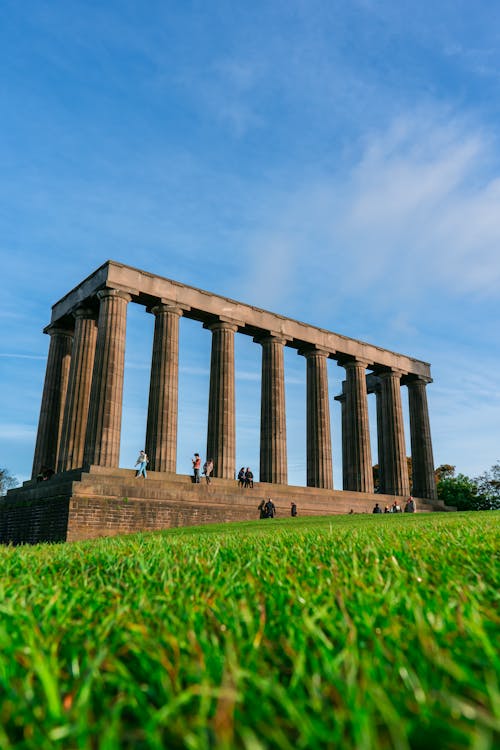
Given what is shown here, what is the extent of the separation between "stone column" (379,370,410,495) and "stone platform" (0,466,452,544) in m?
14.5

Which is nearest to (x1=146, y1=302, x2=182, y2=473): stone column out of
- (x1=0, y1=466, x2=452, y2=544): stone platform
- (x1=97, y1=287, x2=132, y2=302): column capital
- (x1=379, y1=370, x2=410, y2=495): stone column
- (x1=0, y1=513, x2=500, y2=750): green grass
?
(x1=0, y1=466, x2=452, y2=544): stone platform

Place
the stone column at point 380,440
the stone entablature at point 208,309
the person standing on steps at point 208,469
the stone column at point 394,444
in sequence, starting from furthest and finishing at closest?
the stone column at point 380,440 → the stone column at point 394,444 → the stone entablature at point 208,309 → the person standing on steps at point 208,469

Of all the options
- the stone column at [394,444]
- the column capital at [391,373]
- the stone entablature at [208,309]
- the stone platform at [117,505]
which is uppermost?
the stone entablature at [208,309]

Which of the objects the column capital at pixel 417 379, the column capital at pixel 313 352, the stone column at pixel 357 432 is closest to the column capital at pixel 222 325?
the column capital at pixel 313 352

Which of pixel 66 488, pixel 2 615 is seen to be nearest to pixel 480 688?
pixel 2 615

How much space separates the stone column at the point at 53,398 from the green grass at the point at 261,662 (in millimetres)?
38173

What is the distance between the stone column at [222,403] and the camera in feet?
128

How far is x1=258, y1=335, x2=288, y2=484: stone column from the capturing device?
4141 cm

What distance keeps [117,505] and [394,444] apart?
97.4ft

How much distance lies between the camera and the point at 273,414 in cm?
4269

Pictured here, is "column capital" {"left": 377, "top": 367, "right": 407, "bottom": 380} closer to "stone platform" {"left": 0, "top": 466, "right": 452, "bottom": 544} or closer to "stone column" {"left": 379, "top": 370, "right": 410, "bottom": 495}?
"stone column" {"left": 379, "top": 370, "right": 410, "bottom": 495}

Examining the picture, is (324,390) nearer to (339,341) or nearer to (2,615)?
(339,341)

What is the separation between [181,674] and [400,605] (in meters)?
1.56

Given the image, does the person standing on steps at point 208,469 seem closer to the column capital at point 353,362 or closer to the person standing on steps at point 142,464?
the person standing on steps at point 142,464
